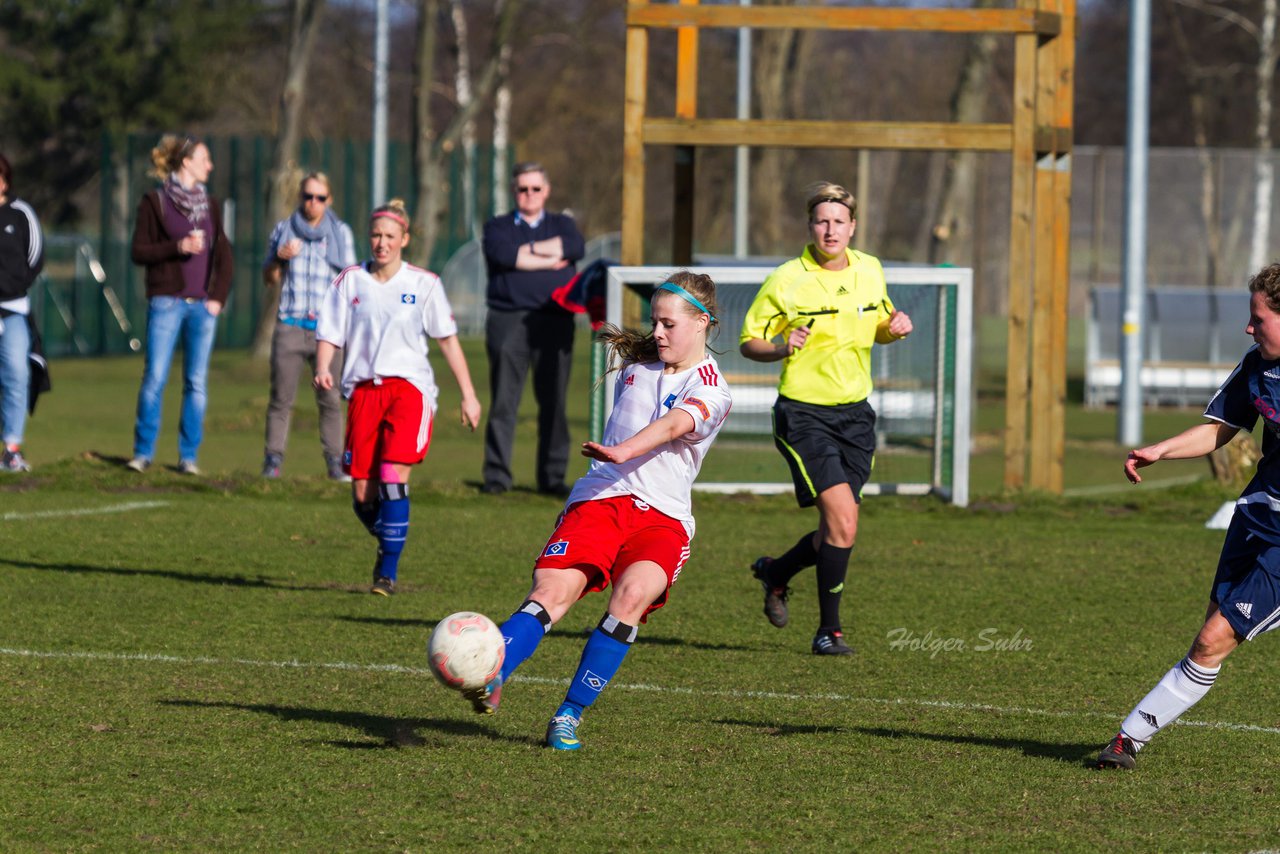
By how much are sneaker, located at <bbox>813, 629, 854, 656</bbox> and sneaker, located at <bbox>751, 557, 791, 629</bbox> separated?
0.36m

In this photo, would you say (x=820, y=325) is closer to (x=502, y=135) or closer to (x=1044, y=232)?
(x=1044, y=232)

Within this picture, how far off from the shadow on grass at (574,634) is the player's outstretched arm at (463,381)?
35.9 inches

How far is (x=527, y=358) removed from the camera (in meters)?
12.6

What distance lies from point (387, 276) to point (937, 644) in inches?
121

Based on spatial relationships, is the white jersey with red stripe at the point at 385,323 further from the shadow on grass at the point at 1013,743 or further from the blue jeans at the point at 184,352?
the blue jeans at the point at 184,352

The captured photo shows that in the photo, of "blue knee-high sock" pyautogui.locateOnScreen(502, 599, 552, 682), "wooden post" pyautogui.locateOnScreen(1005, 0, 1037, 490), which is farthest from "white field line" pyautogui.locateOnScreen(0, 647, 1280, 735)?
"wooden post" pyautogui.locateOnScreen(1005, 0, 1037, 490)

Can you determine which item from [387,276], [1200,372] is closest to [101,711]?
[387,276]

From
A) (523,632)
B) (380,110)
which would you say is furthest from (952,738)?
(380,110)

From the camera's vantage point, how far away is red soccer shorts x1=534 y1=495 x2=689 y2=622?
18.8 ft

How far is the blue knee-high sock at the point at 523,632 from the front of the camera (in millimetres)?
5488

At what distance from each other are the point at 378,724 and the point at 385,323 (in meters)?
2.92

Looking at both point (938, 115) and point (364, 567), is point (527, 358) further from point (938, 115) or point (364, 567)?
point (938, 115)

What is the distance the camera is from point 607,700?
6.47 meters

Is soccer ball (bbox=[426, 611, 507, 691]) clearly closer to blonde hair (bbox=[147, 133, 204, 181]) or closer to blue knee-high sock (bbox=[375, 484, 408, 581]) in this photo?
blue knee-high sock (bbox=[375, 484, 408, 581])
